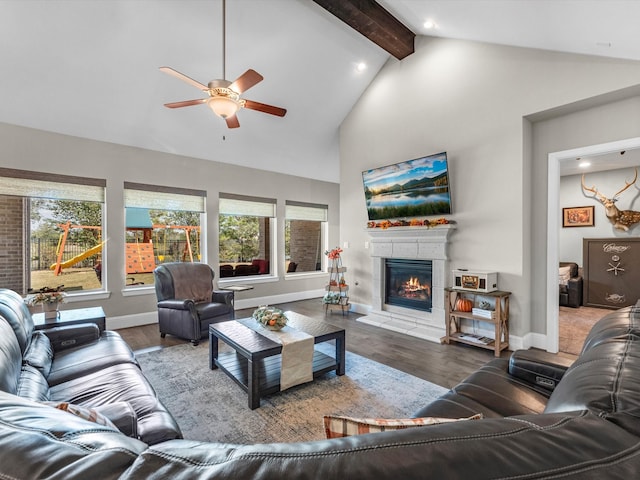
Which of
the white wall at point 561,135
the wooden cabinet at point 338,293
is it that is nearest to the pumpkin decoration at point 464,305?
the white wall at point 561,135

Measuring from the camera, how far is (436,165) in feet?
13.6

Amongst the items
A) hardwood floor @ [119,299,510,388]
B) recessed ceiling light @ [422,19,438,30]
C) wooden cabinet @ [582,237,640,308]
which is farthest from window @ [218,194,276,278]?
wooden cabinet @ [582,237,640,308]

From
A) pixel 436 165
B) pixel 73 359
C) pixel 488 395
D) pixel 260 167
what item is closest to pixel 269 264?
pixel 260 167

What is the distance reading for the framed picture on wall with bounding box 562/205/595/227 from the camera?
229 inches

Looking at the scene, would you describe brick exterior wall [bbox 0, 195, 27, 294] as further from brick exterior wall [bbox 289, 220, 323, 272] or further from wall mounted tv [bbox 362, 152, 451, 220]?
wall mounted tv [bbox 362, 152, 451, 220]

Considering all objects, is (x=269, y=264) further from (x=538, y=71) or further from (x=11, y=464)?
(x=11, y=464)

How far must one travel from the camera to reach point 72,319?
9.61 feet

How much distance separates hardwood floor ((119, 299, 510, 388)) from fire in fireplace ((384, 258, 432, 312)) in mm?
602

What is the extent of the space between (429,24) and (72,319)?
529 centimetres

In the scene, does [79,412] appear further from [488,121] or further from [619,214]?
[619,214]

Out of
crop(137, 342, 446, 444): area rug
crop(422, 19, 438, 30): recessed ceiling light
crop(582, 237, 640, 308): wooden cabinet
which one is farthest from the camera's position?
crop(582, 237, 640, 308): wooden cabinet

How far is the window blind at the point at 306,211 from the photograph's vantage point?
6.73 metres

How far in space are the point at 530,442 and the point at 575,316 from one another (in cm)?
599

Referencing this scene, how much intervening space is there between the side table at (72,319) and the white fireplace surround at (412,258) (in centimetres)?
349
